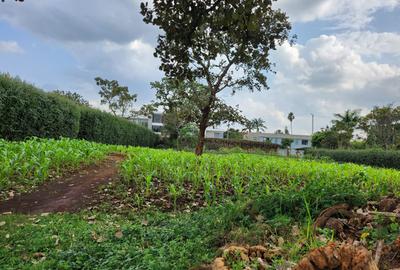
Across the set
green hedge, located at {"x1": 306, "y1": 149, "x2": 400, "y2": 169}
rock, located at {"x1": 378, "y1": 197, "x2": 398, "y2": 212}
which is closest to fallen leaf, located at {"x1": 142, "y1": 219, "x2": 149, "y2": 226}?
rock, located at {"x1": 378, "y1": 197, "x2": 398, "y2": 212}

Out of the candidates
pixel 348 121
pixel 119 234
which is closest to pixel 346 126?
pixel 348 121

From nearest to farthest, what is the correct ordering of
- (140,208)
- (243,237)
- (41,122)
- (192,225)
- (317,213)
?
(243,237) < (317,213) < (192,225) < (140,208) < (41,122)

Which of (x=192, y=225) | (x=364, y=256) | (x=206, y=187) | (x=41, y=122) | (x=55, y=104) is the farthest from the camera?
(x=55, y=104)

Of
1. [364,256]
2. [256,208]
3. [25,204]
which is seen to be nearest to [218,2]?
[256,208]

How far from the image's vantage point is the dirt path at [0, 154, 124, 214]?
18.2 ft

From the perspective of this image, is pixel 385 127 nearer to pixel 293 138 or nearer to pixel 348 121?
pixel 348 121

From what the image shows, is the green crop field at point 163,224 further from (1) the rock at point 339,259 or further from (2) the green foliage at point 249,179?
(1) the rock at point 339,259

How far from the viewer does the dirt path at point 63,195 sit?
5.54m

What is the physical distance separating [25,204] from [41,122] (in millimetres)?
7704

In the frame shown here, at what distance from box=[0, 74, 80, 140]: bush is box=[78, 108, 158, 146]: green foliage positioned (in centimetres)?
377

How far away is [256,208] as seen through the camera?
356 centimetres

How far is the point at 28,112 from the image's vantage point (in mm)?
11828

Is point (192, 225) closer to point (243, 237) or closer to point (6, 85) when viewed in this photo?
point (243, 237)

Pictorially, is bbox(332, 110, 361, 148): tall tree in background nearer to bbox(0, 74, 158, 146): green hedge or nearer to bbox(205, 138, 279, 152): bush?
bbox(205, 138, 279, 152): bush
